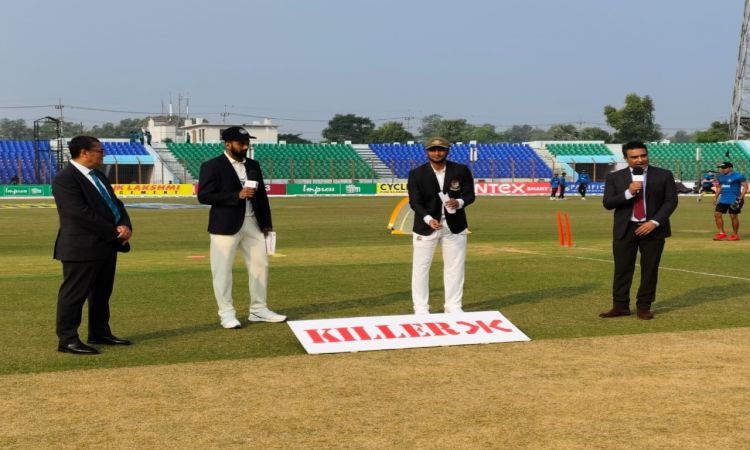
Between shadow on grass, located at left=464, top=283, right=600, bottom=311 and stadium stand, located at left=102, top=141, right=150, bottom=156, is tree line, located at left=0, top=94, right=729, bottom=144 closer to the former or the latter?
stadium stand, located at left=102, top=141, right=150, bottom=156

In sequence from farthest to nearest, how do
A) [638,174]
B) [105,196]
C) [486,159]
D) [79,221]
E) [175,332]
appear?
[486,159] < [638,174] < [175,332] < [105,196] < [79,221]

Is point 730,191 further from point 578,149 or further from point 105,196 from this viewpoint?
point 578,149

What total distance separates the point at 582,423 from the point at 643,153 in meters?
4.85

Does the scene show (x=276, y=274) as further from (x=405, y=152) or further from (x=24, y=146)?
(x=405, y=152)

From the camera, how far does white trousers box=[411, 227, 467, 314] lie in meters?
9.59

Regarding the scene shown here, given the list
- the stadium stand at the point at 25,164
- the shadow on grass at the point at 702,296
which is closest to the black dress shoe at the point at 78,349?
the shadow on grass at the point at 702,296

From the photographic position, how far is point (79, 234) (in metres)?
8.00

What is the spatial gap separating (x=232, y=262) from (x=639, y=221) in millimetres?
4541

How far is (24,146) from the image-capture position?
7375 centimetres

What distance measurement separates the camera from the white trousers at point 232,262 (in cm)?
928

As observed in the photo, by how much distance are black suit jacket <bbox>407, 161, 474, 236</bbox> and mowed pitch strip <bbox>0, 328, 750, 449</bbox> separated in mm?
1813

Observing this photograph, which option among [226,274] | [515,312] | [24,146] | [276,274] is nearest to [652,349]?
[515,312]

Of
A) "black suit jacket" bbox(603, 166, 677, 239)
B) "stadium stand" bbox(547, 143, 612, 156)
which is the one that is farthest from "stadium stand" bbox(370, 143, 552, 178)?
"black suit jacket" bbox(603, 166, 677, 239)

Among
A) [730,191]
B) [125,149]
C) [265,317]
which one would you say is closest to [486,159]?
[125,149]
